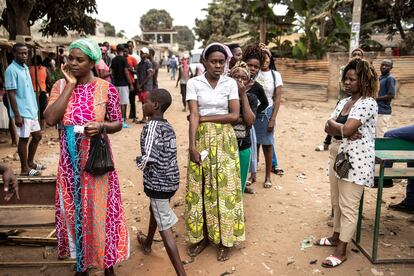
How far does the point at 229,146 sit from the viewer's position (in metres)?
3.42

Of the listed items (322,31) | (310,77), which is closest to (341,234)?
(310,77)

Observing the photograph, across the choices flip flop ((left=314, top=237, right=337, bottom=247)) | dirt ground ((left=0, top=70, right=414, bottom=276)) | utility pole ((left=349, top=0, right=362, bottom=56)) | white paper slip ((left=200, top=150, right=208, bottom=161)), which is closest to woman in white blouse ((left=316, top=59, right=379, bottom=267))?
flip flop ((left=314, top=237, right=337, bottom=247))

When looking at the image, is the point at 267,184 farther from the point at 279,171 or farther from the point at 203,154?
the point at 203,154

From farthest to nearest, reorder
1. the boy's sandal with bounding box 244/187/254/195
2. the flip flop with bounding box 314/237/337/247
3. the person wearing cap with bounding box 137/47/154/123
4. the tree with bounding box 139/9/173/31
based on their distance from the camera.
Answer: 1. the tree with bounding box 139/9/173/31
2. the person wearing cap with bounding box 137/47/154/123
3. the boy's sandal with bounding box 244/187/254/195
4. the flip flop with bounding box 314/237/337/247

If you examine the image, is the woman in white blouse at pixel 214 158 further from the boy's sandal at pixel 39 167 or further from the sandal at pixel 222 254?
the boy's sandal at pixel 39 167

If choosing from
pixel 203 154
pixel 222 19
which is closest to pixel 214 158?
pixel 203 154

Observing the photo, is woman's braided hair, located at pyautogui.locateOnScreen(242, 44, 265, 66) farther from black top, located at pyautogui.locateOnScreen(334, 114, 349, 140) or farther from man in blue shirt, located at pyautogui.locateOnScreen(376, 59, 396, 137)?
man in blue shirt, located at pyautogui.locateOnScreen(376, 59, 396, 137)

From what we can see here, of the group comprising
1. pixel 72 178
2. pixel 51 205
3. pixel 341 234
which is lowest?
pixel 341 234

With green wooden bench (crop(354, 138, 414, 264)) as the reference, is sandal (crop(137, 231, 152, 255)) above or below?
below

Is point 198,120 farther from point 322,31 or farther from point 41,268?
point 322,31

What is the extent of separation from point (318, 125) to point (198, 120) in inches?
281

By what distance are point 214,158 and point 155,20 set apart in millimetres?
84753

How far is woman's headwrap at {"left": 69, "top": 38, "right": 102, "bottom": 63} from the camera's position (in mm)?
2588

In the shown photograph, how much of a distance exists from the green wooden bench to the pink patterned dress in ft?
7.36
